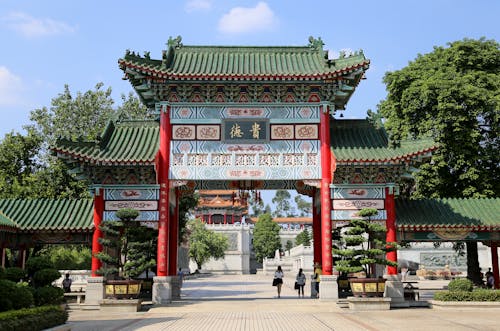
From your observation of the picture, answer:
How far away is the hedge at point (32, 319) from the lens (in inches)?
424

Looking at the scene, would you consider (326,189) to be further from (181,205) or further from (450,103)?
(181,205)

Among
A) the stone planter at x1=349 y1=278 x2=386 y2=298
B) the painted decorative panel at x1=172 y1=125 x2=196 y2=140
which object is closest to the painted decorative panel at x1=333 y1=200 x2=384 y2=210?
the stone planter at x1=349 y1=278 x2=386 y2=298

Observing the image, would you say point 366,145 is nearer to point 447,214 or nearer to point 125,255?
point 447,214

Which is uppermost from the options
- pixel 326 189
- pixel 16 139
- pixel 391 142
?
pixel 16 139

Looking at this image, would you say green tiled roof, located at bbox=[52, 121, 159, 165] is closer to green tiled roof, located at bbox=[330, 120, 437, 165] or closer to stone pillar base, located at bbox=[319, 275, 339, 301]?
green tiled roof, located at bbox=[330, 120, 437, 165]

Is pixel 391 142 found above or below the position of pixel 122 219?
above

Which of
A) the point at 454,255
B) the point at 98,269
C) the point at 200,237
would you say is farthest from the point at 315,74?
the point at 200,237

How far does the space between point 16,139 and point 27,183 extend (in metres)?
2.89

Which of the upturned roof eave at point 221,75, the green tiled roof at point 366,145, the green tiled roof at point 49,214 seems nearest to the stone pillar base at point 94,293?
the green tiled roof at point 49,214

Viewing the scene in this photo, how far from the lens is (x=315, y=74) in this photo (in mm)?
21031

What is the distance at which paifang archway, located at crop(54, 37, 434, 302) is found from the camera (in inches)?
824

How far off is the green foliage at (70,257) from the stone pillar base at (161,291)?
2283cm

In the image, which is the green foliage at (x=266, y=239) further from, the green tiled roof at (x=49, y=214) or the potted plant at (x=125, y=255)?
the potted plant at (x=125, y=255)

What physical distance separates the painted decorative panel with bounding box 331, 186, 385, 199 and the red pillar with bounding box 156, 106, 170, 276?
6.88m
